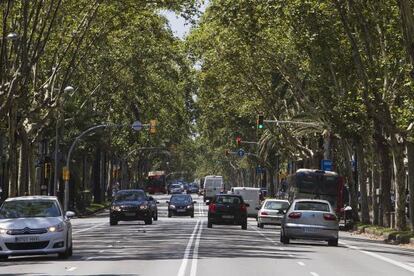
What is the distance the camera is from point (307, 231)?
29.6 meters

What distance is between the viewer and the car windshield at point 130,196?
1734 inches

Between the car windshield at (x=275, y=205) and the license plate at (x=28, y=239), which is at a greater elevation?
the car windshield at (x=275, y=205)

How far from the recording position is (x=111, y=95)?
61250 millimetres

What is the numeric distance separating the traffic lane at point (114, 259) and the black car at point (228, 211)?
957cm

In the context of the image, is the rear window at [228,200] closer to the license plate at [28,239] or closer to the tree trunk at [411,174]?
the tree trunk at [411,174]

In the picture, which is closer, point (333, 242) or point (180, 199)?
point (333, 242)

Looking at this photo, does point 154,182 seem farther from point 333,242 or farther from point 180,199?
point 333,242

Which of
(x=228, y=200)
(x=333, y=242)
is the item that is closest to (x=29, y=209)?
(x=333, y=242)

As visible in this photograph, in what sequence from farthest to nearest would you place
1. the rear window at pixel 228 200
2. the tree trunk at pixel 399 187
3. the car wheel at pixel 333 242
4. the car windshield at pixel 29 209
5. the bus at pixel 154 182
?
1. the bus at pixel 154 182
2. the rear window at pixel 228 200
3. the tree trunk at pixel 399 187
4. the car wheel at pixel 333 242
5. the car windshield at pixel 29 209

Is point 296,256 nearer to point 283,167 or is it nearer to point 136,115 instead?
point 136,115

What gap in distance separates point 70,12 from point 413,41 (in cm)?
1684

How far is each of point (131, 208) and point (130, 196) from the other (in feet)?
3.14

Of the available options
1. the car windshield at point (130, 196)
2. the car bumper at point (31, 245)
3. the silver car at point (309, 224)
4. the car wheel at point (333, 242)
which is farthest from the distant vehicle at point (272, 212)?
the car bumper at point (31, 245)

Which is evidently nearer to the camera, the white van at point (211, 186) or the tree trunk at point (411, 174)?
the tree trunk at point (411, 174)
